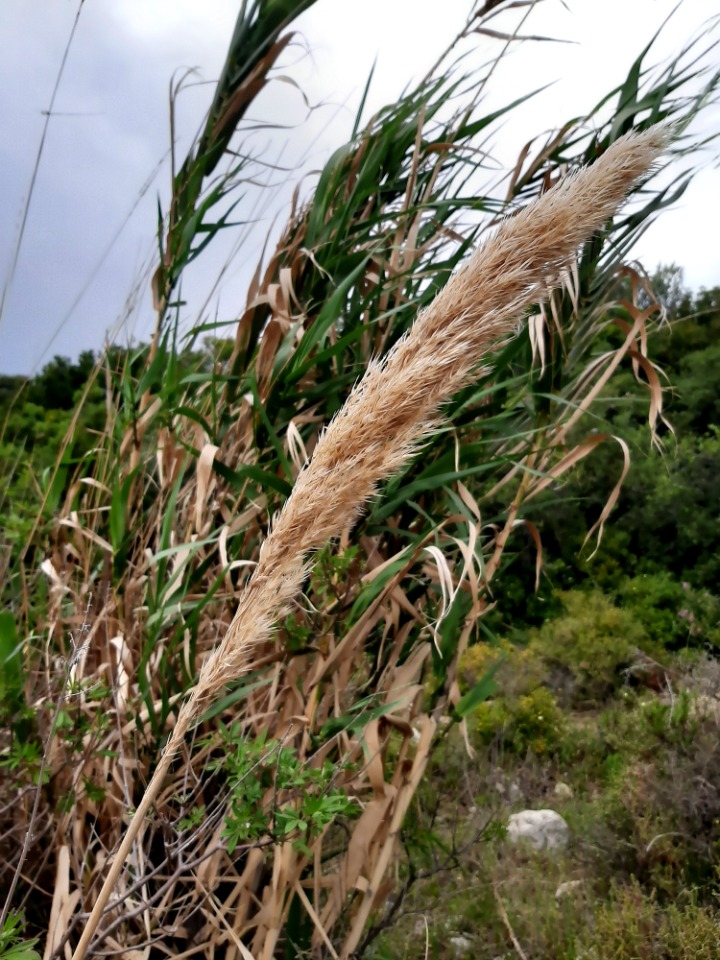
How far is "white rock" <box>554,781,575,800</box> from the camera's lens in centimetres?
461

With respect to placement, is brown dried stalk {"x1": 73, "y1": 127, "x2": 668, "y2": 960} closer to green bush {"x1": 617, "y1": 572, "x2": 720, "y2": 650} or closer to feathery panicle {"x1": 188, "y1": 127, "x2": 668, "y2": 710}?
feathery panicle {"x1": 188, "y1": 127, "x2": 668, "y2": 710}

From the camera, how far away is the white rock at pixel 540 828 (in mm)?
3820

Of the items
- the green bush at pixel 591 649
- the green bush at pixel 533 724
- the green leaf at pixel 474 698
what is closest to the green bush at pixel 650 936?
the green leaf at pixel 474 698

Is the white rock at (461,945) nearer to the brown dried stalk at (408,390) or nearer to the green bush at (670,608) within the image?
the brown dried stalk at (408,390)

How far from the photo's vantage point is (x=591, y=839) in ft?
11.3

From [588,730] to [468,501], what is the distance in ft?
13.8

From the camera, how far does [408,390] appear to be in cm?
77

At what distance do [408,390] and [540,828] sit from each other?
3628 millimetres

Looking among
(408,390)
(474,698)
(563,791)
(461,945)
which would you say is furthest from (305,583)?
(563,791)

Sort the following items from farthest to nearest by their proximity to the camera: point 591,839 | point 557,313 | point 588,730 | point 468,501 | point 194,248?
point 588,730
point 591,839
point 194,248
point 557,313
point 468,501

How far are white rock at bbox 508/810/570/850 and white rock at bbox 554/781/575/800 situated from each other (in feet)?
2.15

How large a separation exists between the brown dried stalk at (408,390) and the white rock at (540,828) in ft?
11.0

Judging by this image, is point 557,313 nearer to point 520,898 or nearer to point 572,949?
point 572,949

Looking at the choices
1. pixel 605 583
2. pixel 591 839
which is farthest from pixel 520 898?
pixel 605 583
